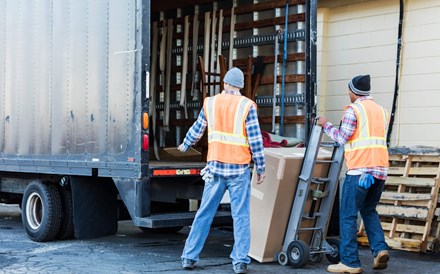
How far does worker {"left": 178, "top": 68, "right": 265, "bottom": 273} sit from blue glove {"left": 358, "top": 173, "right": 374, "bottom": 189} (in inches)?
36.7

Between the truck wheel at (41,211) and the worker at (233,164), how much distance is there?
7.78 feet

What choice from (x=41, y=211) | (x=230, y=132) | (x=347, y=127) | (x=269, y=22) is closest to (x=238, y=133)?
(x=230, y=132)

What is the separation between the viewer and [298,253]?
24.8 ft

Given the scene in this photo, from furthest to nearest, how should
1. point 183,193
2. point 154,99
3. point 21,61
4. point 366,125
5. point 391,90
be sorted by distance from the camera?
point 154,99 < point 391,90 < point 21,61 < point 183,193 < point 366,125

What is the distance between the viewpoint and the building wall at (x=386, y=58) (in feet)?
32.2

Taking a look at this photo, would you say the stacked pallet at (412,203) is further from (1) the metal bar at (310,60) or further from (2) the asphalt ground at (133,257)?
(1) the metal bar at (310,60)

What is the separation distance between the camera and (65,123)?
8906mm

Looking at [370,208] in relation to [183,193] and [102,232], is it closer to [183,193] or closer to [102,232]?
[183,193]

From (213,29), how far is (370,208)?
13.1 feet

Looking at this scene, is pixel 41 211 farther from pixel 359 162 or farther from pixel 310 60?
pixel 359 162

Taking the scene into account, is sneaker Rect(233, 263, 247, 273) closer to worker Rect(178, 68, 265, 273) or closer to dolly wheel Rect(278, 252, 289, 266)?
worker Rect(178, 68, 265, 273)

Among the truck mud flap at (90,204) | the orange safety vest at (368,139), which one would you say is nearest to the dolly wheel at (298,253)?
the orange safety vest at (368,139)

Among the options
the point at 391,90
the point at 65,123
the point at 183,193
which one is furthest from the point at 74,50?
the point at 391,90

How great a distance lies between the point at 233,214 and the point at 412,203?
2.49m
